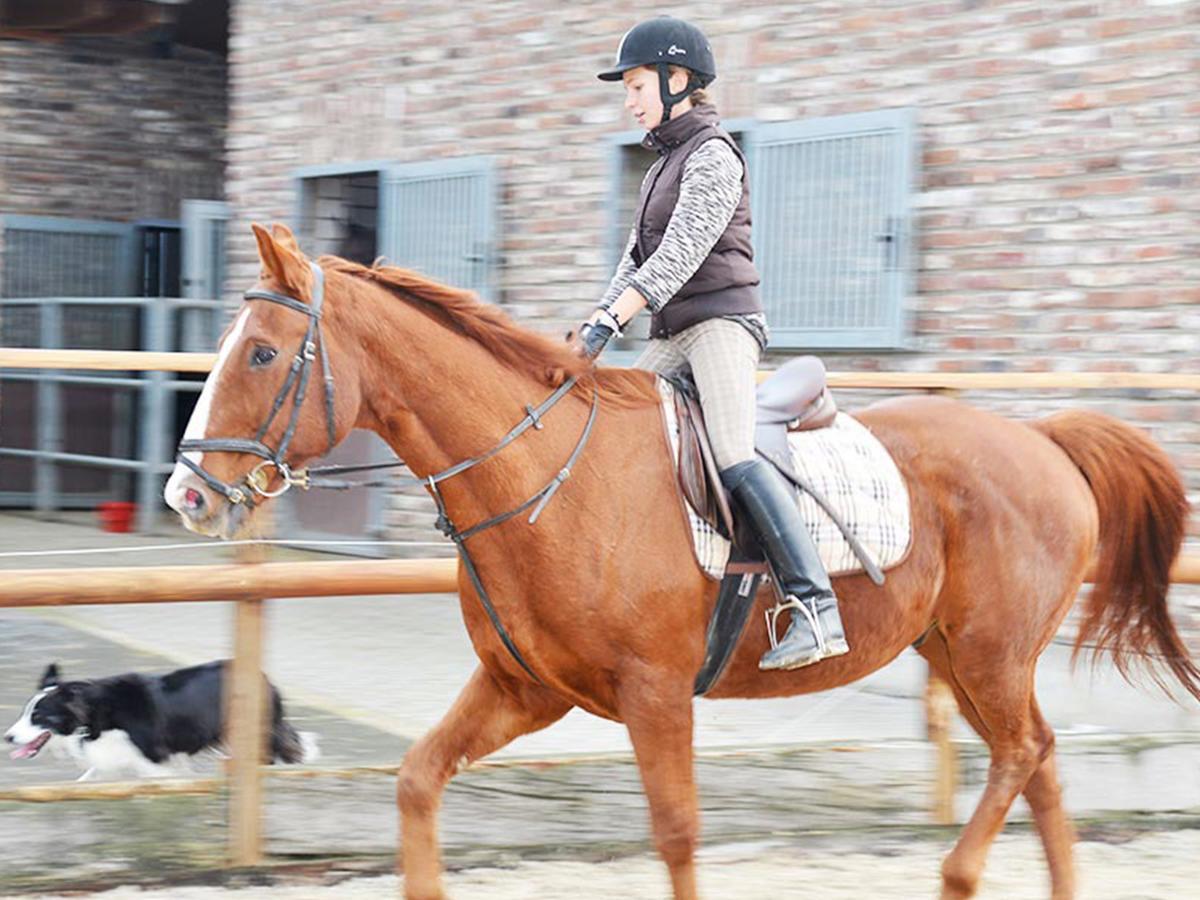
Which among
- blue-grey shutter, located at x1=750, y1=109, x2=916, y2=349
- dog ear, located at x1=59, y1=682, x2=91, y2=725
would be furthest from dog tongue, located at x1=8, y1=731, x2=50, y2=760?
blue-grey shutter, located at x1=750, y1=109, x2=916, y2=349

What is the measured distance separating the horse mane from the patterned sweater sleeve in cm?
25

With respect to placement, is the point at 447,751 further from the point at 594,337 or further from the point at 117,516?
the point at 117,516

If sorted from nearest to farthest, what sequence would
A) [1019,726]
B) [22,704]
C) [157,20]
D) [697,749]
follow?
[1019,726]
[697,749]
[22,704]
[157,20]

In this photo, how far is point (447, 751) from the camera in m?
4.74

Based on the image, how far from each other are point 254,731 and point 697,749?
5.46ft

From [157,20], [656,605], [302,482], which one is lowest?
[656,605]

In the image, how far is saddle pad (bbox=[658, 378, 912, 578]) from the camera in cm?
481

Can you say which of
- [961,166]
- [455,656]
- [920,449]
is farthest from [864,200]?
[920,449]

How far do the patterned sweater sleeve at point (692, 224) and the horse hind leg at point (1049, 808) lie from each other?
5.42 ft

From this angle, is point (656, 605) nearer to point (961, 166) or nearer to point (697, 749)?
point (697, 749)

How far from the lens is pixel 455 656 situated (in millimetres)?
7102

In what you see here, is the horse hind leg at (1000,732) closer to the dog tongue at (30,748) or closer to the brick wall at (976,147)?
the brick wall at (976,147)

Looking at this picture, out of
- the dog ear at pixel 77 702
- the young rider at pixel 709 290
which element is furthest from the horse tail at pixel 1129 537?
the dog ear at pixel 77 702

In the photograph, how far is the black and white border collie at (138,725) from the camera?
5.68 m
